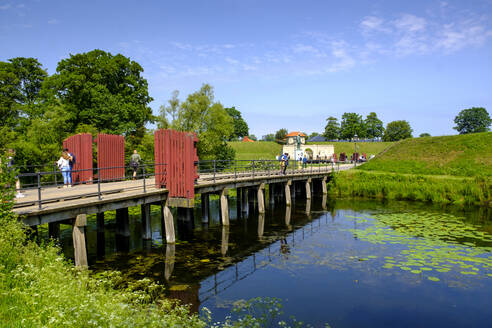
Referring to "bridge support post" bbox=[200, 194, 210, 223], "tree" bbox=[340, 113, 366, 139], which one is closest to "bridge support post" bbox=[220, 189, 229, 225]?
"bridge support post" bbox=[200, 194, 210, 223]

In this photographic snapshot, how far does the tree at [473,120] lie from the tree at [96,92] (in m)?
121

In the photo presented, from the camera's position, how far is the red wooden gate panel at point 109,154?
17156 millimetres

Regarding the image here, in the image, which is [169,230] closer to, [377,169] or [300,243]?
[300,243]

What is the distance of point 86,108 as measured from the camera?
31.8 metres

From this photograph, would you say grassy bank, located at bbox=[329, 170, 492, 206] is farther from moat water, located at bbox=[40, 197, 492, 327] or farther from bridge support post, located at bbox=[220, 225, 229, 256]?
bridge support post, located at bbox=[220, 225, 229, 256]

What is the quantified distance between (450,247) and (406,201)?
13713 millimetres

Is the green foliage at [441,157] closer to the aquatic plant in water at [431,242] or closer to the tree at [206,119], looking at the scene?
the aquatic plant in water at [431,242]

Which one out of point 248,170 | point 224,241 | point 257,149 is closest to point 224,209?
point 224,241

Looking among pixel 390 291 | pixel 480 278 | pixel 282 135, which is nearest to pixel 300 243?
pixel 390 291

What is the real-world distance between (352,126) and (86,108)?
283ft

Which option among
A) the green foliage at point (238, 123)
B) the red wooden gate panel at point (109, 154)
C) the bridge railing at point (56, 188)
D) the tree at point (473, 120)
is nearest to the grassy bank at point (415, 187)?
the red wooden gate panel at point (109, 154)

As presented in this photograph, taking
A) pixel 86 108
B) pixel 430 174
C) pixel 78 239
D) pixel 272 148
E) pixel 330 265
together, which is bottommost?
pixel 330 265

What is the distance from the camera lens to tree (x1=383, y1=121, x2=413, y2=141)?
108 meters

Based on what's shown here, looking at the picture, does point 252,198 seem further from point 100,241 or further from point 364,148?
point 364,148
